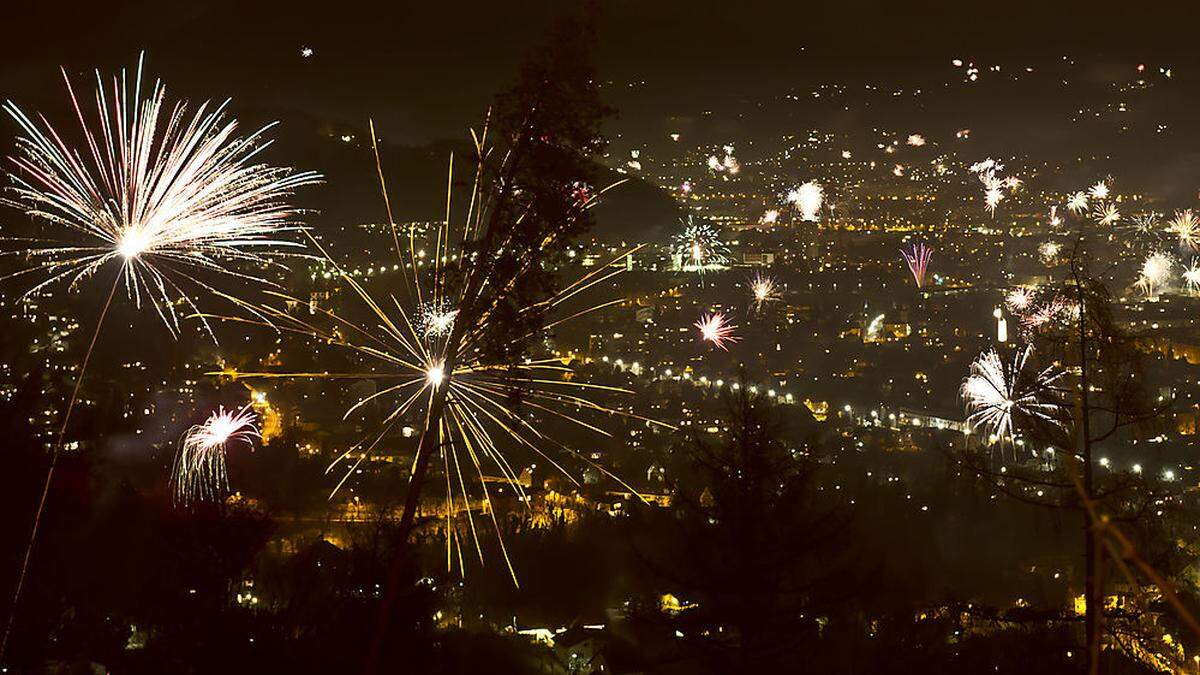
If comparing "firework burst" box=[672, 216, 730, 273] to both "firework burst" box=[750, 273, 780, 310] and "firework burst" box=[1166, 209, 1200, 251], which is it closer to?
"firework burst" box=[750, 273, 780, 310]

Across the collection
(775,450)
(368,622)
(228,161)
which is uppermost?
(228,161)

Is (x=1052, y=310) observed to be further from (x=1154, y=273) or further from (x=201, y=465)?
(x=1154, y=273)

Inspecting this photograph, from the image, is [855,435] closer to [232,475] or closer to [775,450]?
[232,475]

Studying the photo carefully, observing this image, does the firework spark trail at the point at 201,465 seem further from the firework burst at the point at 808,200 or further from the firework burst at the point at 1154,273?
the firework burst at the point at 808,200

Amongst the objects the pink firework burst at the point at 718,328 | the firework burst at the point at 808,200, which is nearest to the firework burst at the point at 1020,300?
the pink firework burst at the point at 718,328

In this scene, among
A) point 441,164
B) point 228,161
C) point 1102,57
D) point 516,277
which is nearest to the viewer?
point 516,277

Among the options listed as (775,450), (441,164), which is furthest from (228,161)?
(441,164)

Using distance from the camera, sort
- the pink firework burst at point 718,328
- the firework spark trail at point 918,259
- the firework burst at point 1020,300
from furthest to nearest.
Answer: the firework spark trail at point 918,259
the pink firework burst at point 718,328
the firework burst at point 1020,300
